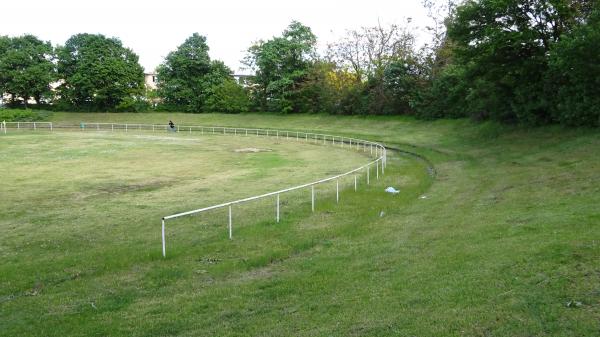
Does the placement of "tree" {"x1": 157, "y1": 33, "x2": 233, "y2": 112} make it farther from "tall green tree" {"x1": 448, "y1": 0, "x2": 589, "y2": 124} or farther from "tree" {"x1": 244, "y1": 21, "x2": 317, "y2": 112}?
"tall green tree" {"x1": 448, "y1": 0, "x2": 589, "y2": 124}

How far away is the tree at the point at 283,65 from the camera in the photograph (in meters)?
80.8

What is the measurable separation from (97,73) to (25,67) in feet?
42.6

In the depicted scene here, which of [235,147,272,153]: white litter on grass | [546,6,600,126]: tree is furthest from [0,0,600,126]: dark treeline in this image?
[235,147,272,153]: white litter on grass

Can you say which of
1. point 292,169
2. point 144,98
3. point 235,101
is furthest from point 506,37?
point 144,98

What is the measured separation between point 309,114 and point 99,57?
4007cm

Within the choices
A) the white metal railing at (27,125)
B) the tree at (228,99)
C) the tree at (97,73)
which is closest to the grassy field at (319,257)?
the white metal railing at (27,125)

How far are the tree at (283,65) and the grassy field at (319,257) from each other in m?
53.5

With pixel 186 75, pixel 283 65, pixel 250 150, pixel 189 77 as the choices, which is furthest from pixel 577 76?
pixel 186 75

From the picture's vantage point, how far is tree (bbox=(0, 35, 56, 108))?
288ft

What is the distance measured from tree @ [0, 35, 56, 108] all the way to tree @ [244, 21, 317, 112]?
3709cm

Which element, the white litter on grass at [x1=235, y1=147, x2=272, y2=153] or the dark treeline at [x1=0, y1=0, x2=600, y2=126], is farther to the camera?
the white litter on grass at [x1=235, y1=147, x2=272, y2=153]

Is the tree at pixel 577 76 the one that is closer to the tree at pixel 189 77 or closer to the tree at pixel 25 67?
the tree at pixel 189 77

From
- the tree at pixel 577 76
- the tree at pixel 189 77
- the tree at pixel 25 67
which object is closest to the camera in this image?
the tree at pixel 577 76

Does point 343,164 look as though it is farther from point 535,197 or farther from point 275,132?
point 275,132
